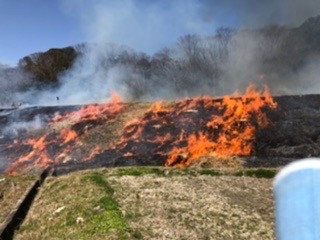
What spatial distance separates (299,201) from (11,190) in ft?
38.6

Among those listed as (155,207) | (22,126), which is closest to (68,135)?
(22,126)

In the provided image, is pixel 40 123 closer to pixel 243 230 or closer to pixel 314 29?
pixel 243 230

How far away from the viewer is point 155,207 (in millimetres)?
8961

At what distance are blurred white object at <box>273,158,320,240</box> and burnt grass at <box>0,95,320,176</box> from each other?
1073 cm

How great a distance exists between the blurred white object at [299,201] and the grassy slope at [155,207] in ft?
20.8

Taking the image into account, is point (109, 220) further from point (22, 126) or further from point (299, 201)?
point (22, 126)

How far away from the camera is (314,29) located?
147ft

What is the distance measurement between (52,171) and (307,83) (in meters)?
31.3

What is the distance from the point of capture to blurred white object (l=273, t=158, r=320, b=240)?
145 cm

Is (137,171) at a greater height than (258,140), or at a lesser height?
lesser

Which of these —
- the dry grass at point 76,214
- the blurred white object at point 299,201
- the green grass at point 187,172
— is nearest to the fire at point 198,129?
the green grass at point 187,172

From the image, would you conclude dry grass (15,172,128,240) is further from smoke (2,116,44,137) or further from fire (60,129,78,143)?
smoke (2,116,44,137)

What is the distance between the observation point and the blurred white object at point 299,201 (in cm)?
145

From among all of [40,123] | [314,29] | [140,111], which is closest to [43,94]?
[40,123]
